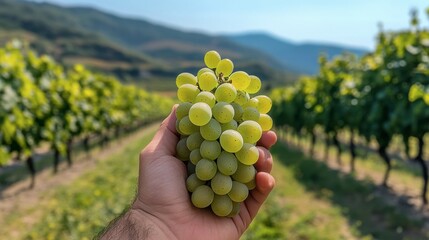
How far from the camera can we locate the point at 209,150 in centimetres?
212

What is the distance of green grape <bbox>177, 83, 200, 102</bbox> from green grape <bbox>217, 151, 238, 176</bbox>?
15.2 inches

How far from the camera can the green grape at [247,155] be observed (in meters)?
2.16

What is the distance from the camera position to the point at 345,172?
1670 cm

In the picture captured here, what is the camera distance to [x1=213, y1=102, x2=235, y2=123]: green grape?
2.16 metres

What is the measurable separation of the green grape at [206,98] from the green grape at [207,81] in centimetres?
8

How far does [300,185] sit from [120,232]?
42.3 feet

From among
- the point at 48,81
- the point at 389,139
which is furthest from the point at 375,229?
the point at 48,81

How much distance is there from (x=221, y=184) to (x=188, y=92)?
0.55 m

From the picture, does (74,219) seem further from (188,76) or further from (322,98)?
(322,98)

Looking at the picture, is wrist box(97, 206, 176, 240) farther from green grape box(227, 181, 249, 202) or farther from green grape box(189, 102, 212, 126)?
green grape box(189, 102, 212, 126)

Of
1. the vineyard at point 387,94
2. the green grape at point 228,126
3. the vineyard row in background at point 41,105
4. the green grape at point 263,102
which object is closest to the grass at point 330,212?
the vineyard at point 387,94

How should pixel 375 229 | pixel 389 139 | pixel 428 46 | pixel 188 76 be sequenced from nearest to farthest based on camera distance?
pixel 188 76
pixel 375 229
pixel 428 46
pixel 389 139

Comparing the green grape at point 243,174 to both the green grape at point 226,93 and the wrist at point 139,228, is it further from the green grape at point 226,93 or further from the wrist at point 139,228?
the wrist at point 139,228

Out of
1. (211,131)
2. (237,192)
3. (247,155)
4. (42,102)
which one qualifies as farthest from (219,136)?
(42,102)
